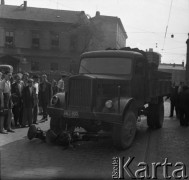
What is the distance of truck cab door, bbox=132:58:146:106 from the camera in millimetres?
9844

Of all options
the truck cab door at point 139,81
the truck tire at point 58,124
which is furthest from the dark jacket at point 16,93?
the truck cab door at point 139,81

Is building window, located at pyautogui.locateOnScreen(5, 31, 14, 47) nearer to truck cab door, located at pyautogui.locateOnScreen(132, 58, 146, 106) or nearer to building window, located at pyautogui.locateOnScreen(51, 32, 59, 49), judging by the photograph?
building window, located at pyautogui.locateOnScreen(51, 32, 59, 49)

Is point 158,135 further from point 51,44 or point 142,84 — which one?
point 51,44

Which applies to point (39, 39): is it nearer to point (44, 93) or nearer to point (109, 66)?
point (44, 93)

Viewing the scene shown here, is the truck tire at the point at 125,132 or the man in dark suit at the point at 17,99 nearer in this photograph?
the truck tire at the point at 125,132

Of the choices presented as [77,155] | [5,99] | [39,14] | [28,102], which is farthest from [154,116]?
[39,14]

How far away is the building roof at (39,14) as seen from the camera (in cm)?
4827

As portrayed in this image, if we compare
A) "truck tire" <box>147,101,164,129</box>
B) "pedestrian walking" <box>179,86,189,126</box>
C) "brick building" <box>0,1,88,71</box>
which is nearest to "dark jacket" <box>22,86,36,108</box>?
"truck tire" <box>147,101,164,129</box>

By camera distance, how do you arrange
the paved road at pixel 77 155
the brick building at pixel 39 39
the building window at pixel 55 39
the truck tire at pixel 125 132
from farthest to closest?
the building window at pixel 55 39, the brick building at pixel 39 39, the truck tire at pixel 125 132, the paved road at pixel 77 155

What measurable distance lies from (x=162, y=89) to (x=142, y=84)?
2.69m

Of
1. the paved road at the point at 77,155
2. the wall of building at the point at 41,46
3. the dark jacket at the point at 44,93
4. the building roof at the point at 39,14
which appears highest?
the building roof at the point at 39,14

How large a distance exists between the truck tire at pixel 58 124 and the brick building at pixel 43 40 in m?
37.0

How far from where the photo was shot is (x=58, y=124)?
963 centimetres

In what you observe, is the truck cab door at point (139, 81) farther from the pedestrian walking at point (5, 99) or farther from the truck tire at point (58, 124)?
the pedestrian walking at point (5, 99)
